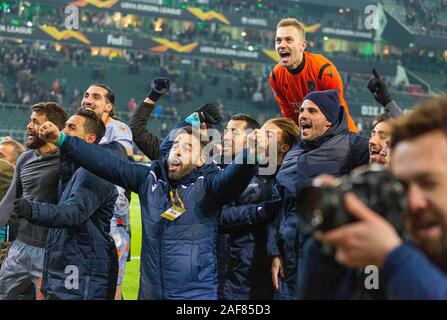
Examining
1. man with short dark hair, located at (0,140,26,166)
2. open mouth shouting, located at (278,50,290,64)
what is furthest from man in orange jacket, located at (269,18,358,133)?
man with short dark hair, located at (0,140,26,166)

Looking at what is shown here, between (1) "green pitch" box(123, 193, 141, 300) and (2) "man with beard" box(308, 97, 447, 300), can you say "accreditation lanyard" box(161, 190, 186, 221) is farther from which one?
(1) "green pitch" box(123, 193, 141, 300)

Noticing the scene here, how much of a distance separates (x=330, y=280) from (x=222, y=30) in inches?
2119

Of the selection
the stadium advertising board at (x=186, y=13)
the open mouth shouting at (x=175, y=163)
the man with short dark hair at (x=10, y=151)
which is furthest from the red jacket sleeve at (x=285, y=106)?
the stadium advertising board at (x=186, y=13)

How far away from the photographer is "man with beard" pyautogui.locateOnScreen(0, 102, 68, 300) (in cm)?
594

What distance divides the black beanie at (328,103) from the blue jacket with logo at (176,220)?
0.84 m

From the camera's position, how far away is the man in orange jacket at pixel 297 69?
660 centimetres

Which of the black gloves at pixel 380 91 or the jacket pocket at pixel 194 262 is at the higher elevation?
the black gloves at pixel 380 91

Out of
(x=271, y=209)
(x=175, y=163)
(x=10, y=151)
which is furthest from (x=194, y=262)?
(x=10, y=151)

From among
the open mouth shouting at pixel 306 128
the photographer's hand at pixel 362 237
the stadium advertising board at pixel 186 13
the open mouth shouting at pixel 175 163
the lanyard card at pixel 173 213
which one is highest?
the stadium advertising board at pixel 186 13

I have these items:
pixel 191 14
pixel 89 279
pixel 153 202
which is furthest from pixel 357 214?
pixel 191 14

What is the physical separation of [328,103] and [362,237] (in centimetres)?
367

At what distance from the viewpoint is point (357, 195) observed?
162 cm

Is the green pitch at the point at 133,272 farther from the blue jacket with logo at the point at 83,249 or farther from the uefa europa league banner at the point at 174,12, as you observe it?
the uefa europa league banner at the point at 174,12

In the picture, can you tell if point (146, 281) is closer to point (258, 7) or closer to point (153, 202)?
point (153, 202)
